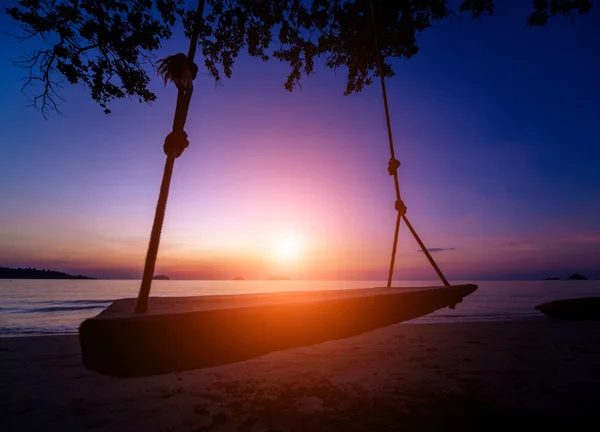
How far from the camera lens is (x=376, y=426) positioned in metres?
2.96

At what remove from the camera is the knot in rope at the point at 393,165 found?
11.7 ft

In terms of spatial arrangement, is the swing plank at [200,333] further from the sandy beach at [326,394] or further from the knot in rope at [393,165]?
the knot in rope at [393,165]

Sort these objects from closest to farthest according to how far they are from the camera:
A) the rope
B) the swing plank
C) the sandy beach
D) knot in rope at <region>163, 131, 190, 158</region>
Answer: the swing plank, the rope, knot in rope at <region>163, 131, 190, 158</region>, the sandy beach

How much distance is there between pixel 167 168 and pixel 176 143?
5.0 inches

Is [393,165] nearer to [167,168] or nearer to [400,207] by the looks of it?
[400,207]

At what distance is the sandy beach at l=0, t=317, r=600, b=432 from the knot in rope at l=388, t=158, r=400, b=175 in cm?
258

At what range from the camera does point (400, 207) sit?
11.7 ft

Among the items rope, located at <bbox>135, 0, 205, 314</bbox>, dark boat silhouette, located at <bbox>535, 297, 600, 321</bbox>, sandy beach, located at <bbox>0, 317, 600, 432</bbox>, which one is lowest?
sandy beach, located at <bbox>0, 317, 600, 432</bbox>

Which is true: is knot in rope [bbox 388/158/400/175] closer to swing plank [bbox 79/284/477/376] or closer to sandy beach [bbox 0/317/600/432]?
swing plank [bbox 79/284/477/376]

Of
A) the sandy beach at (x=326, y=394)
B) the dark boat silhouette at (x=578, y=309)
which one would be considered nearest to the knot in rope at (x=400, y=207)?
the sandy beach at (x=326, y=394)

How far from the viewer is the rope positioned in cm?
117

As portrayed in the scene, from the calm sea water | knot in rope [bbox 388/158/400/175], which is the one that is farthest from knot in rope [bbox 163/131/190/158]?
the calm sea water

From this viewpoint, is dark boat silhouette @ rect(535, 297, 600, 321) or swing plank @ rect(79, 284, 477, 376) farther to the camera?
dark boat silhouette @ rect(535, 297, 600, 321)

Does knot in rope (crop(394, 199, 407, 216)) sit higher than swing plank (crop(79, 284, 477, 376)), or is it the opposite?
knot in rope (crop(394, 199, 407, 216))
